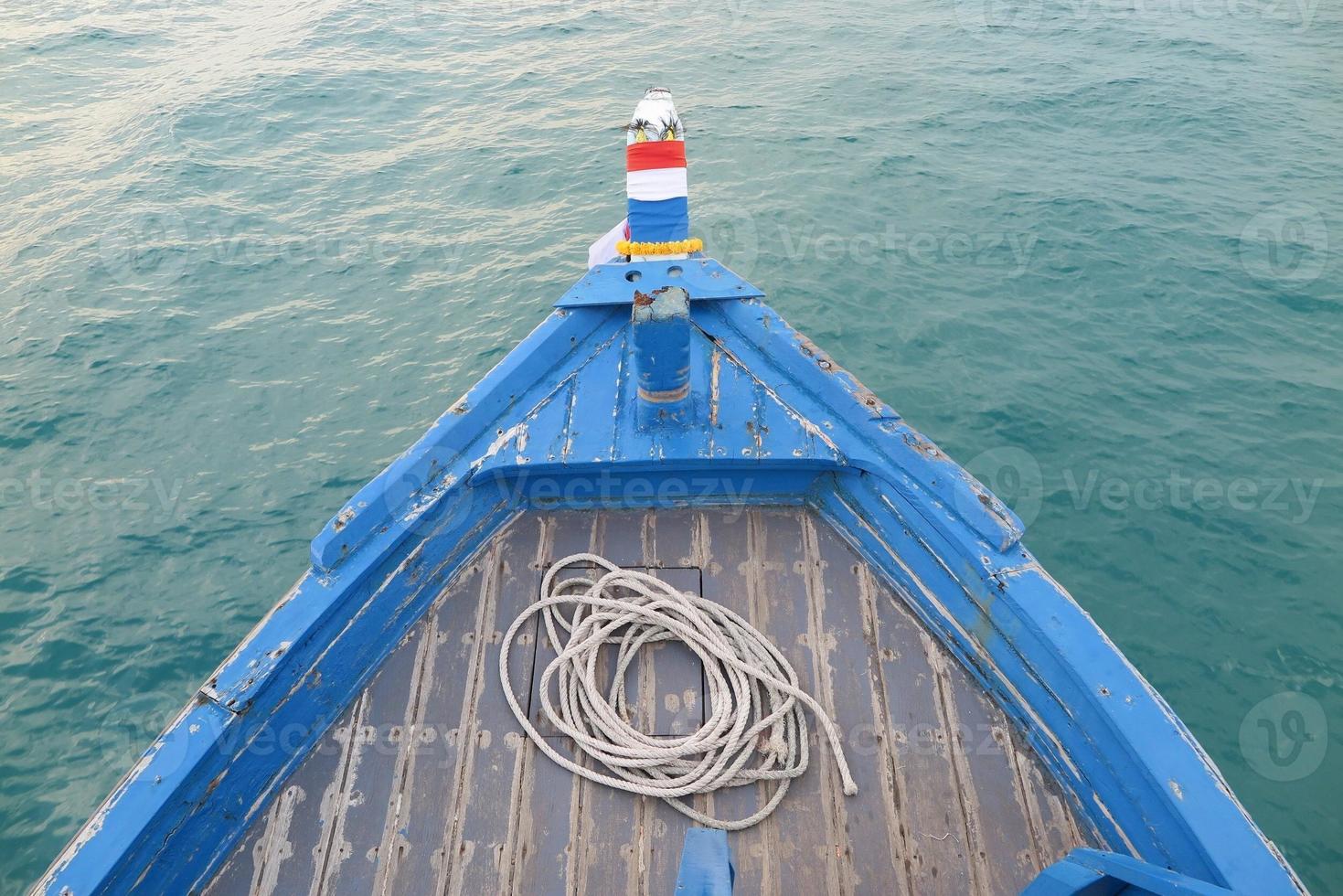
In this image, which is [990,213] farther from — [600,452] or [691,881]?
[691,881]

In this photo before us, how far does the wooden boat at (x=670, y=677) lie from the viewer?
2941 millimetres

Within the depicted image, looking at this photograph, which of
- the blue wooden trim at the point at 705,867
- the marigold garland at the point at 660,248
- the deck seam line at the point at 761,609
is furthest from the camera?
the marigold garland at the point at 660,248

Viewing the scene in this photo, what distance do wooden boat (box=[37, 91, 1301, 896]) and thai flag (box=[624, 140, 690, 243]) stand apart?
2 cm

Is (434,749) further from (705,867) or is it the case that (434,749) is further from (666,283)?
(666,283)

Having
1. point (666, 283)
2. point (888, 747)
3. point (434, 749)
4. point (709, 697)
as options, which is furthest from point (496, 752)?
point (666, 283)

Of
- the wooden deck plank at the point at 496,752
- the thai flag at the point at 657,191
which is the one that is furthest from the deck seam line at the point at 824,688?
the thai flag at the point at 657,191

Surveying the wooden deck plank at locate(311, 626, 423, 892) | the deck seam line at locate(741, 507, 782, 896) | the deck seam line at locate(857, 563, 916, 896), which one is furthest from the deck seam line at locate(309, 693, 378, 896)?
the deck seam line at locate(857, 563, 916, 896)

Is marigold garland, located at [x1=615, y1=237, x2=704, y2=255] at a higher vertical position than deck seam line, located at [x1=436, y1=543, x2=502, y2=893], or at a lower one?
higher

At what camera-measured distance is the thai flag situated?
3.96 metres

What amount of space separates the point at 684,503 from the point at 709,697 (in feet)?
3.68

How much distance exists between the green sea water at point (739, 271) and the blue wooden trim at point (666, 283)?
4222 mm

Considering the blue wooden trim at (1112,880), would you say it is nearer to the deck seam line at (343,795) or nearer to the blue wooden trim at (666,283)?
the deck seam line at (343,795)

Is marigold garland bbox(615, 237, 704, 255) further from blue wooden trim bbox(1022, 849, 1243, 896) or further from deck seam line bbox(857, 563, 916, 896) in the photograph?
blue wooden trim bbox(1022, 849, 1243, 896)

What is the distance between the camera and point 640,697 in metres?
3.53
